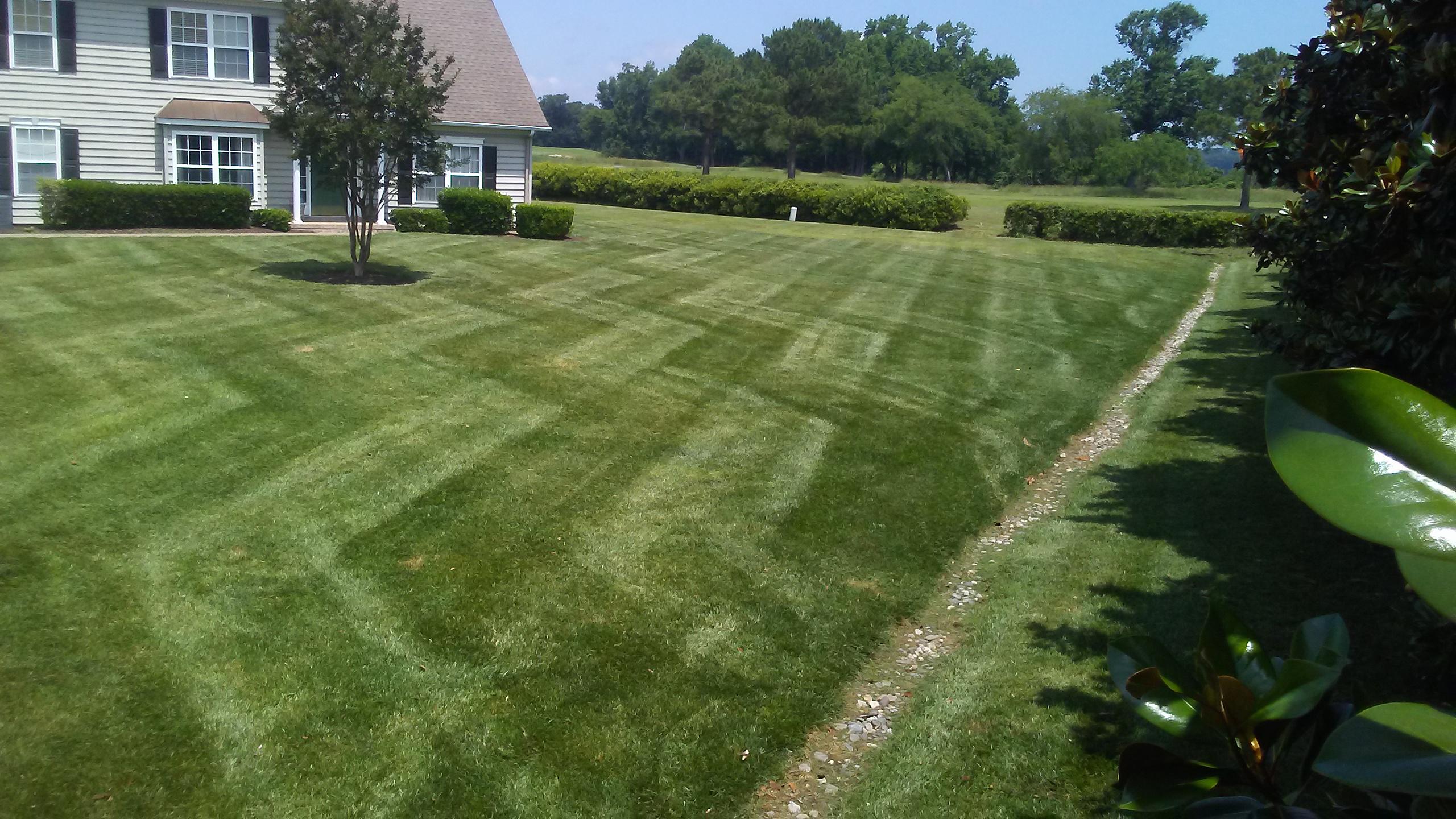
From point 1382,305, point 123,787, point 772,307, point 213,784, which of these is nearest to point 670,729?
point 213,784

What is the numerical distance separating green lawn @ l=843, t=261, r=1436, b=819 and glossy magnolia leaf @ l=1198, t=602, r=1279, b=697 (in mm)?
2852

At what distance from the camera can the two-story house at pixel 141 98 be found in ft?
74.3

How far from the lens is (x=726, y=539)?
757 cm

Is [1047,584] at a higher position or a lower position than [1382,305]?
lower

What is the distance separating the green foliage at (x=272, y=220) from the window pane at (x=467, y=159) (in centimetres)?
511

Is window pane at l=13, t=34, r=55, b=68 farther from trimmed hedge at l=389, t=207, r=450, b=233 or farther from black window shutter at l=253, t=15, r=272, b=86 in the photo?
trimmed hedge at l=389, t=207, r=450, b=233

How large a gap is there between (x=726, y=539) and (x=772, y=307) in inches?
375

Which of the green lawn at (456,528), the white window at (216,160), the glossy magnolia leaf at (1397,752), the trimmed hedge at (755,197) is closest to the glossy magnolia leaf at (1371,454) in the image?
the glossy magnolia leaf at (1397,752)

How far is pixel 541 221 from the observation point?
76.5 feet

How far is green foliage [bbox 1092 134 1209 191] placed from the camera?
190ft

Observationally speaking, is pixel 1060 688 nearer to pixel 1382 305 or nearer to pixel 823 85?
pixel 1382 305

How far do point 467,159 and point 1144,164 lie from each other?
4370 cm

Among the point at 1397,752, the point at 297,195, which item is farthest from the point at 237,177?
the point at 1397,752

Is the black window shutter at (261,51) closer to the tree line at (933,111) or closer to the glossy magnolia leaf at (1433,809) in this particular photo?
the glossy magnolia leaf at (1433,809)
